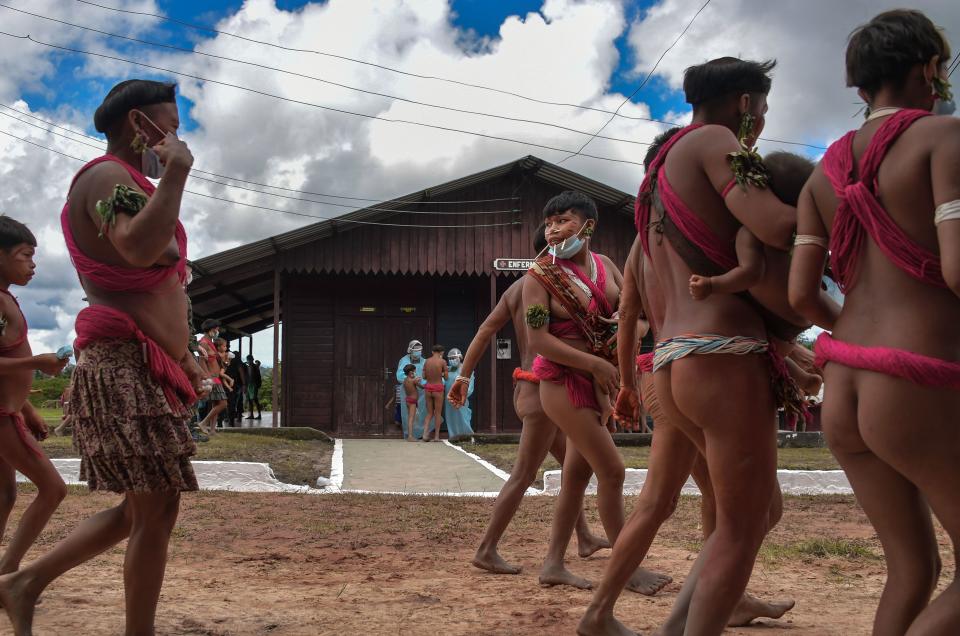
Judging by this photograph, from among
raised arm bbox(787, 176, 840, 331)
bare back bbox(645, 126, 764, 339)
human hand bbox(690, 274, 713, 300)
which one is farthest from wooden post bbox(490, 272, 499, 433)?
raised arm bbox(787, 176, 840, 331)

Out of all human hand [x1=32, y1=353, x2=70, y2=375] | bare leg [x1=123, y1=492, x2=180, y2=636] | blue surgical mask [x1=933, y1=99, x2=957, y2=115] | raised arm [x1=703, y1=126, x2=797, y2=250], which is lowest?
bare leg [x1=123, y1=492, x2=180, y2=636]

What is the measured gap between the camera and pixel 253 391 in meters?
26.8

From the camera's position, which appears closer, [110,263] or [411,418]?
[110,263]

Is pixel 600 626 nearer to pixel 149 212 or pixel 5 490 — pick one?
pixel 149 212

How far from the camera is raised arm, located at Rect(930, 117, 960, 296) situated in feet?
6.48

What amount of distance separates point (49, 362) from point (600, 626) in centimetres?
263

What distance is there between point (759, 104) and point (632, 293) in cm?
98

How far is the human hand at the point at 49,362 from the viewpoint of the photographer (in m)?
3.85

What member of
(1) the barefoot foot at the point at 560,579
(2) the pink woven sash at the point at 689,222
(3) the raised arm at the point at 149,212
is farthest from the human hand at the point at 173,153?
(1) the barefoot foot at the point at 560,579

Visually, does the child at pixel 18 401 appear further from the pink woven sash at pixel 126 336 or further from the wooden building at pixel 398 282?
the wooden building at pixel 398 282

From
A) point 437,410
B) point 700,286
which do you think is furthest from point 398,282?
point 700,286

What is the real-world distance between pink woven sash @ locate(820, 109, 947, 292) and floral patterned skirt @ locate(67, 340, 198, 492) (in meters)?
2.22

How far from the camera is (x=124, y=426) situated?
9.70 ft

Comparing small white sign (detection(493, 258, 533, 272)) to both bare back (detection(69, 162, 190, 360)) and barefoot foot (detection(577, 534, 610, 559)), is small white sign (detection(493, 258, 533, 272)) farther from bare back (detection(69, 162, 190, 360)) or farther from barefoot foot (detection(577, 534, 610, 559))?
bare back (detection(69, 162, 190, 360))
